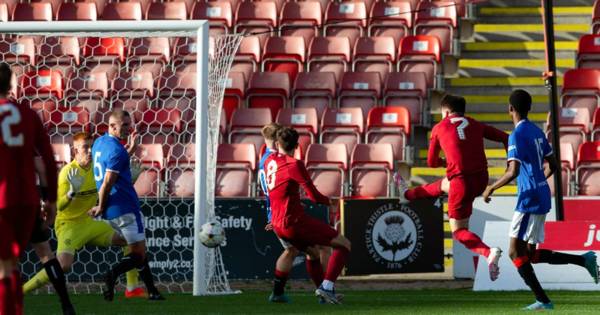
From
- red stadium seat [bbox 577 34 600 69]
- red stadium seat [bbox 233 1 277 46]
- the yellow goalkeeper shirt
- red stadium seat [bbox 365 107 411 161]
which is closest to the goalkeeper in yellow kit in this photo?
the yellow goalkeeper shirt

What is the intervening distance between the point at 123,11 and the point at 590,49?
24.3 ft

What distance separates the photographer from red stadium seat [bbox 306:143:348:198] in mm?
16219

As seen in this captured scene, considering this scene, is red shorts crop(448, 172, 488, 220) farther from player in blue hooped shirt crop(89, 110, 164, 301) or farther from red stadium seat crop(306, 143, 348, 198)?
red stadium seat crop(306, 143, 348, 198)

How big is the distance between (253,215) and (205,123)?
2.05 metres

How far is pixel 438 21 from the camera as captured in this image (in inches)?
754

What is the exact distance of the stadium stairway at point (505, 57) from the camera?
1817 centimetres

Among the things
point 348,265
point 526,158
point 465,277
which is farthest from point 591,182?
point 526,158

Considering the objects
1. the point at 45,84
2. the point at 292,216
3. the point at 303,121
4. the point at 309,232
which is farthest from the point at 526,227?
the point at 45,84

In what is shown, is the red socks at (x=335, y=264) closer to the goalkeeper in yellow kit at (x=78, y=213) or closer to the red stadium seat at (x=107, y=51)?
the goalkeeper in yellow kit at (x=78, y=213)

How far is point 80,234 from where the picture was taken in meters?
11.5

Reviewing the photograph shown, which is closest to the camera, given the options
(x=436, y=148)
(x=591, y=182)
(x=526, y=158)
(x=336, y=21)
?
(x=526, y=158)

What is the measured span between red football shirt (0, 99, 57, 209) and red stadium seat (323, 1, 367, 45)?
42.2ft

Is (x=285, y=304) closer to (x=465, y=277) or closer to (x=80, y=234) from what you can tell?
(x=80, y=234)

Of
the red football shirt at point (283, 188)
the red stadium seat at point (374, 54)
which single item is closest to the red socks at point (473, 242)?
the red football shirt at point (283, 188)
